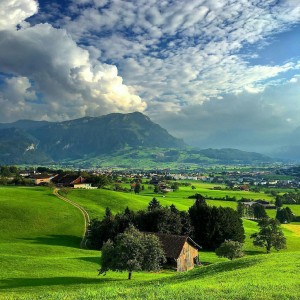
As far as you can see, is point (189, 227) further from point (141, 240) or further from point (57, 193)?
point (57, 193)

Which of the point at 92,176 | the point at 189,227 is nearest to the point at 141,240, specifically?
the point at 189,227

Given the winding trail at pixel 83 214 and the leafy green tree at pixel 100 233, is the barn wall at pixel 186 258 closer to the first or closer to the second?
the leafy green tree at pixel 100 233

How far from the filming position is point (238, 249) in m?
69.1

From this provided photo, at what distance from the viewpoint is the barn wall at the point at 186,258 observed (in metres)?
68.3

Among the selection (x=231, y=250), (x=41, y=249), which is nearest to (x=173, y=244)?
(x=231, y=250)

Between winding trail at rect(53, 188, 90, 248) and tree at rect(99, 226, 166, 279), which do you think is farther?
winding trail at rect(53, 188, 90, 248)

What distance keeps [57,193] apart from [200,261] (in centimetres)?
7378

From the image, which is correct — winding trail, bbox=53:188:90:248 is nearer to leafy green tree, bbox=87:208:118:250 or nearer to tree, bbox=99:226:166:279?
leafy green tree, bbox=87:208:118:250

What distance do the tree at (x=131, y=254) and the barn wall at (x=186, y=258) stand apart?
1950cm

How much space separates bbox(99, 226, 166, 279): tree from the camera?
155 feet

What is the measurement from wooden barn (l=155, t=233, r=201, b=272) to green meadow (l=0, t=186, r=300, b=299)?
3587 mm

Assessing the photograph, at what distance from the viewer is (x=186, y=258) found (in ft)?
233

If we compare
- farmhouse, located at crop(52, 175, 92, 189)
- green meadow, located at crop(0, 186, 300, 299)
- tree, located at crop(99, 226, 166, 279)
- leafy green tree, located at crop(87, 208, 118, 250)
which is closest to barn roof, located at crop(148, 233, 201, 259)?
green meadow, located at crop(0, 186, 300, 299)

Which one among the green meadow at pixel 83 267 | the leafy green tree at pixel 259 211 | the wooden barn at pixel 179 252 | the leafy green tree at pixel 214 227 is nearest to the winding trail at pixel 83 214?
the green meadow at pixel 83 267
